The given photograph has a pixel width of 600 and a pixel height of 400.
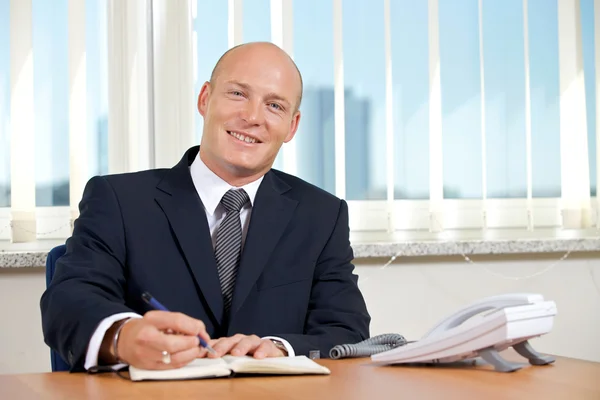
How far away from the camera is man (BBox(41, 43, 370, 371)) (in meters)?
1.63

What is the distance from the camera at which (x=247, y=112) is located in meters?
1.86

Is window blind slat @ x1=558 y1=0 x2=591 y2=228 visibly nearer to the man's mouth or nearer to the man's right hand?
the man's mouth

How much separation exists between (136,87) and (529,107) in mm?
1451

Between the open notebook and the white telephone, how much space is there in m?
0.17

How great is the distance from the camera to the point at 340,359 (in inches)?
→ 55.4

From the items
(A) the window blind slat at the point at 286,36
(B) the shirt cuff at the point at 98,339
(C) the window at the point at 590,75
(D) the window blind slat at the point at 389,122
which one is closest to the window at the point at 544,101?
(C) the window at the point at 590,75

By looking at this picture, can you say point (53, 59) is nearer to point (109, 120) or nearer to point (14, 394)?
point (109, 120)

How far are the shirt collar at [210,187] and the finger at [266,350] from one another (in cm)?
47

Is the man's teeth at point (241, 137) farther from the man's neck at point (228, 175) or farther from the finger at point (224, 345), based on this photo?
the finger at point (224, 345)

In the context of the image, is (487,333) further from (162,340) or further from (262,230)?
(262,230)

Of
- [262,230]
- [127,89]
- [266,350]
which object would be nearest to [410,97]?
[127,89]

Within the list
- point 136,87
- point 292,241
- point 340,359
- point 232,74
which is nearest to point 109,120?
point 136,87

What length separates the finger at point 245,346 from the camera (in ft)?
4.23

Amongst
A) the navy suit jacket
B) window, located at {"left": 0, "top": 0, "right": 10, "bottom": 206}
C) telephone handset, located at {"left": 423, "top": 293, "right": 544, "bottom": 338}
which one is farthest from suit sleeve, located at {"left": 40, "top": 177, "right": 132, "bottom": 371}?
window, located at {"left": 0, "top": 0, "right": 10, "bottom": 206}
